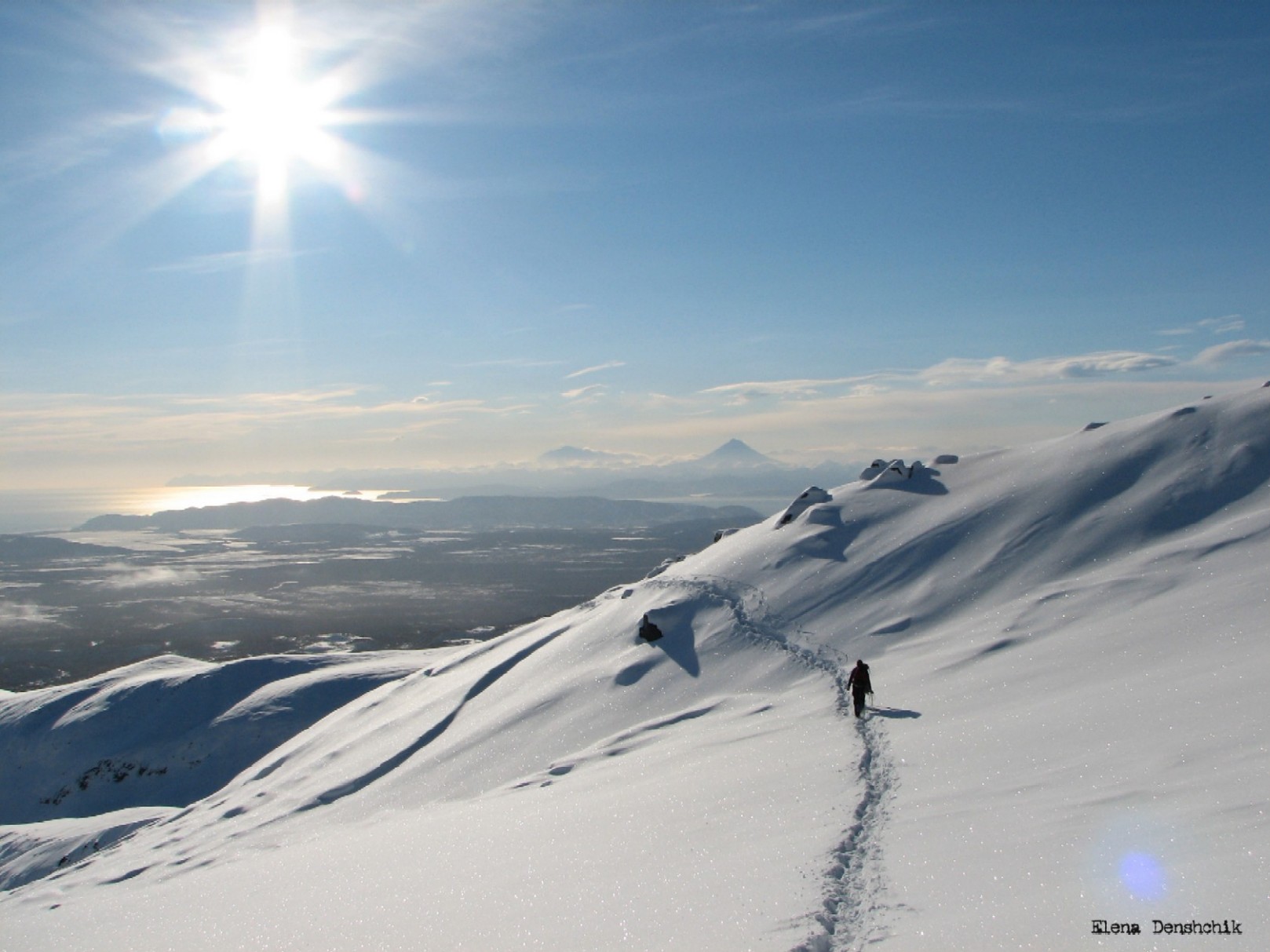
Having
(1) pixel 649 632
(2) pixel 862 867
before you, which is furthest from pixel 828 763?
(1) pixel 649 632

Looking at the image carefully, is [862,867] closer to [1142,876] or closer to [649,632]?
[1142,876]

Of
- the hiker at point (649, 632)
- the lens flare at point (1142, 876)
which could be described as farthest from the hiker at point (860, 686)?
the hiker at point (649, 632)

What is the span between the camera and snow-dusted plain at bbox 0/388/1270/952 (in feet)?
32.7

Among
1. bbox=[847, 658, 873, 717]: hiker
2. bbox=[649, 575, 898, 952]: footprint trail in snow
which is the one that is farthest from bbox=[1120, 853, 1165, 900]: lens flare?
bbox=[847, 658, 873, 717]: hiker

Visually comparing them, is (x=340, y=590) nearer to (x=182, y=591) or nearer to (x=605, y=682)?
(x=182, y=591)

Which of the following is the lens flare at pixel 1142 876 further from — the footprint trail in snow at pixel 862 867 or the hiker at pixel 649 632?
the hiker at pixel 649 632

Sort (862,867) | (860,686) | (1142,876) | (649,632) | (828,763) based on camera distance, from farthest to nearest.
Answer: (649,632)
(860,686)
(828,763)
(862,867)
(1142,876)

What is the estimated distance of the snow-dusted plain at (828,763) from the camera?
9.98 metres

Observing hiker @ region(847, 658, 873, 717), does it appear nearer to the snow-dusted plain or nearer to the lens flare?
the snow-dusted plain

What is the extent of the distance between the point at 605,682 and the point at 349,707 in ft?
74.6

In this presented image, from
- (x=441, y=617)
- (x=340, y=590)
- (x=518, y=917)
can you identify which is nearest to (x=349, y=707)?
(x=518, y=917)

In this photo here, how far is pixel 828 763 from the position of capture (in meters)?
16.6

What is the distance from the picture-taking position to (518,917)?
11727 mm

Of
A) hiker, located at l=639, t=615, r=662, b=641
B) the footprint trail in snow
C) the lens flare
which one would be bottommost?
the footprint trail in snow
